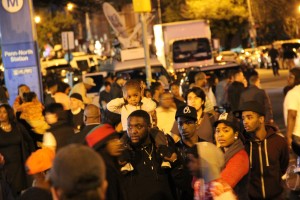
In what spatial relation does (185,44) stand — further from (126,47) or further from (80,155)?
(80,155)

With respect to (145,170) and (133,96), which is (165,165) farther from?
(133,96)

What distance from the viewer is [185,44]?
3347 centimetres

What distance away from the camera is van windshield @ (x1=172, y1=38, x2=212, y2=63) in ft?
106

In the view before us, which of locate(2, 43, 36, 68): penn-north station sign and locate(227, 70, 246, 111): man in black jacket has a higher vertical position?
locate(2, 43, 36, 68): penn-north station sign

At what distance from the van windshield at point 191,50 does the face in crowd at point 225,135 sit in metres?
25.2

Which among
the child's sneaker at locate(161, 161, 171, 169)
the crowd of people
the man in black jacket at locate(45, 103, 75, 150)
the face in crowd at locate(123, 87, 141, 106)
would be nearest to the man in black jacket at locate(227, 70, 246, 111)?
the crowd of people

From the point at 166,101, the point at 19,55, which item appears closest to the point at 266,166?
the point at 166,101

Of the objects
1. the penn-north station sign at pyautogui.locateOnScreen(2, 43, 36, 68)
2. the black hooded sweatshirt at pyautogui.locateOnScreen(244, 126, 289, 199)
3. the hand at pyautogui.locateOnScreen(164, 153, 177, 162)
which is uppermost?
the penn-north station sign at pyautogui.locateOnScreen(2, 43, 36, 68)

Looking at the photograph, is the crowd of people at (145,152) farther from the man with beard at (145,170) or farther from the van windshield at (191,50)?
the van windshield at (191,50)

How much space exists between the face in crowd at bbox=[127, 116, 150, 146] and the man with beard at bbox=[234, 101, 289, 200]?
981 millimetres

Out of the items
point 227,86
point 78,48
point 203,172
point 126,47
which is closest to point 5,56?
point 227,86

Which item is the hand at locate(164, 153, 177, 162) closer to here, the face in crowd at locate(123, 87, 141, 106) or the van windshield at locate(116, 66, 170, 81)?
the face in crowd at locate(123, 87, 141, 106)

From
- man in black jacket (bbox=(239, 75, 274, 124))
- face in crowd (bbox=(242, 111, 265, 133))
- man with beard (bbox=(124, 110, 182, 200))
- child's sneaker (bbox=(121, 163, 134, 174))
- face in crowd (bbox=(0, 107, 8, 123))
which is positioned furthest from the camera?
man in black jacket (bbox=(239, 75, 274, 124))

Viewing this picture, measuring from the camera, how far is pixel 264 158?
710cm
